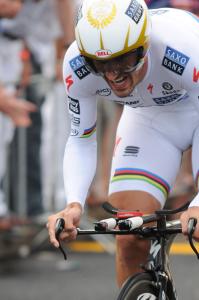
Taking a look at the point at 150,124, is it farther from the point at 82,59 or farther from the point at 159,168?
the point at 82,59

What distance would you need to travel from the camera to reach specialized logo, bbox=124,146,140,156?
5449 mm

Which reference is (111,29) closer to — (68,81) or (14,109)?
(68,81)

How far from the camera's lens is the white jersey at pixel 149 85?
499 centimetres

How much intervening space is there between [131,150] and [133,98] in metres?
0.37

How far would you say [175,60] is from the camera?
4.98m

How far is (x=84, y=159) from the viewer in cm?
528

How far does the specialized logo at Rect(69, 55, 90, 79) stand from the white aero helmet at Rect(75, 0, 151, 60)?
1.18 ft

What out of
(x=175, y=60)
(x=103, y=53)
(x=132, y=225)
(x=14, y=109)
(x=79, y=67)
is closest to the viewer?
(x=132, y=225)

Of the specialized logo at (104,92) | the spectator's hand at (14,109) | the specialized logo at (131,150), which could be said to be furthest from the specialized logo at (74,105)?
the spectator's hand at (14,109)

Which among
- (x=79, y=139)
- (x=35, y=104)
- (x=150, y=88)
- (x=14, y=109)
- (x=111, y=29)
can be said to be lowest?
(x=35, y=104)

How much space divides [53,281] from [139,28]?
12.3ft

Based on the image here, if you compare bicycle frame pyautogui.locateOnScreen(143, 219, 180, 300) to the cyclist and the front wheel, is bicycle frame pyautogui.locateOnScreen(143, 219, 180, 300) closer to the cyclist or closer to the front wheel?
the front wheel

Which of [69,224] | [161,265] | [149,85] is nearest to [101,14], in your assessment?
[149,85]

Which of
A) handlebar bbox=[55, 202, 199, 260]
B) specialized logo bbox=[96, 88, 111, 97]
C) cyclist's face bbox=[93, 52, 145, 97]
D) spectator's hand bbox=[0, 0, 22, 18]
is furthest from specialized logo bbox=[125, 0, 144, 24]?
spectator's hand bbox=[0, 0, 22, 18]
